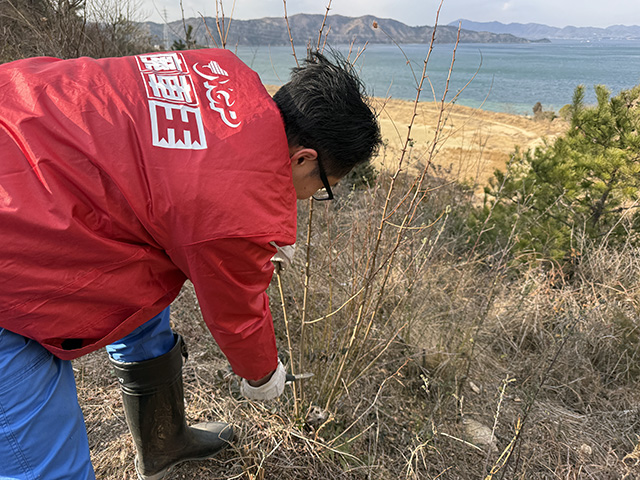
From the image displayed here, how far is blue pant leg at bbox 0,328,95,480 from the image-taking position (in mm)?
975

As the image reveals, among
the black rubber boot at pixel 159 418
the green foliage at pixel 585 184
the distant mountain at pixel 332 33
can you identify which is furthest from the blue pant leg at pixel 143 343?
the green foliage at pixel 585 184

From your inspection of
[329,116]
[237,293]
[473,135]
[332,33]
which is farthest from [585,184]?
[473,135]

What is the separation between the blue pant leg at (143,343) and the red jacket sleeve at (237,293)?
1.39 feet

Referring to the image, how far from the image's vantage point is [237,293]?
1075 mm

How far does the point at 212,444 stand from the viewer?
1.78 metres

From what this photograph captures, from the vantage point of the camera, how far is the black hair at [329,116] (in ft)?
3.71

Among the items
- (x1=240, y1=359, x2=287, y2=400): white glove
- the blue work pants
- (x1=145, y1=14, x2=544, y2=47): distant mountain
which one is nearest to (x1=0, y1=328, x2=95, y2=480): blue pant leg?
the blue work pants

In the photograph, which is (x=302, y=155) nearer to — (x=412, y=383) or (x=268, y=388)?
(x=268, y=388)

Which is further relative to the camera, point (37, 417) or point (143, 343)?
point (143, 343)

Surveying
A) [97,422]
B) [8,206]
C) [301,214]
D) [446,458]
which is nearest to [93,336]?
[8,206]

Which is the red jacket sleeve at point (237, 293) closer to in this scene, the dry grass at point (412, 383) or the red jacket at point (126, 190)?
the red jacket at point (126, 190)

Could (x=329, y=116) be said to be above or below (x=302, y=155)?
above

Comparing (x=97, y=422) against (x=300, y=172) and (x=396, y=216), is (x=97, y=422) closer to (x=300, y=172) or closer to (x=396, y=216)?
(x=300, y=172)

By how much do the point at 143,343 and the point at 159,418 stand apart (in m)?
0.34
